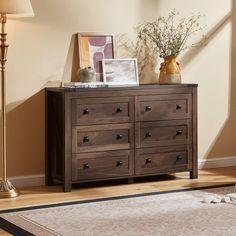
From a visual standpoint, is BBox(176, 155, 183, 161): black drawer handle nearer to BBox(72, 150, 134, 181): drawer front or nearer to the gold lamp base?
BBox(72, 150, 134, 181): drawer front

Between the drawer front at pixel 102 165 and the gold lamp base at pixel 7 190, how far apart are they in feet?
1.52

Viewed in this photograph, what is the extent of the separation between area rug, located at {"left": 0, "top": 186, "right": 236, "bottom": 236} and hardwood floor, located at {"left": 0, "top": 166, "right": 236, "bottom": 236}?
8.5 inches

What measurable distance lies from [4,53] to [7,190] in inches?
39.1

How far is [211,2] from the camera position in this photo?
6426 mm

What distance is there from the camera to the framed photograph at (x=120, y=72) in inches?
229

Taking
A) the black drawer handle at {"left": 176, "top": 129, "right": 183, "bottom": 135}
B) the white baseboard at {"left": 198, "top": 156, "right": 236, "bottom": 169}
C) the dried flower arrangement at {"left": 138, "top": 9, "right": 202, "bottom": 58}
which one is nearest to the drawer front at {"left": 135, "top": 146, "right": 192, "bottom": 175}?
the black drawer handle at {"left": 176, "top": 129, "right": 183, "bottom": 135}

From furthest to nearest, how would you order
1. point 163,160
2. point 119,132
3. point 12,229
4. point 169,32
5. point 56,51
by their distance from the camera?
1. point 169,32
2. point 163,160
3. point 56,51
4. point 119,132
5. point 12,229

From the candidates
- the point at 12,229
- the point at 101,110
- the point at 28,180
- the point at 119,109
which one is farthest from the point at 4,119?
the point at 12,229

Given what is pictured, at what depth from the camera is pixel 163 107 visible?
228 inches

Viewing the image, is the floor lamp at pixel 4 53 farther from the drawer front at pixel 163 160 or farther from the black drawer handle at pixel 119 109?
the drawer front at pixel 163 160

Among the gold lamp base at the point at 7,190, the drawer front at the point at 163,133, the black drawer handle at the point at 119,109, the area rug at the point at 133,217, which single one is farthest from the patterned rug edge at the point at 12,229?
the drawer front at the point at 163,133

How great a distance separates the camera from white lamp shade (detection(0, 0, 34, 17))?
5070 mm

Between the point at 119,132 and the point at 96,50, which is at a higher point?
the point at 96,50

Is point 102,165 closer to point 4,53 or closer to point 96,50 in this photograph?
point 96,50
